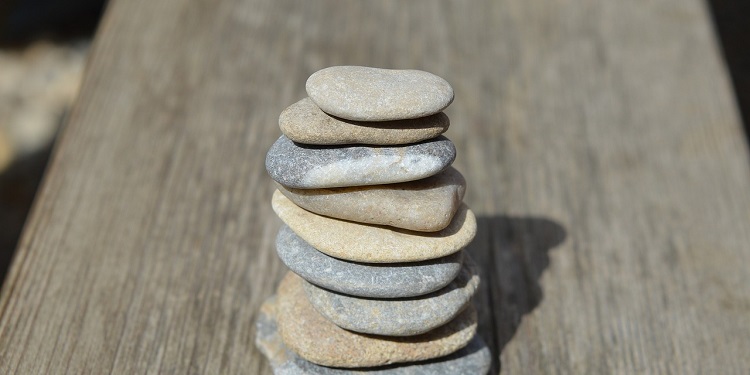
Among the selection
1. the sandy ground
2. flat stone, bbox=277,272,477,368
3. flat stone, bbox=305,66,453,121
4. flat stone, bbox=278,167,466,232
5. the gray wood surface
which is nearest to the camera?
flat stone, bbox=305,66,453,121

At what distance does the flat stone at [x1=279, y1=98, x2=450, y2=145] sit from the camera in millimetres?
1999

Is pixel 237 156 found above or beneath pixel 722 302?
above

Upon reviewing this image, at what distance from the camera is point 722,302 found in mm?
2898

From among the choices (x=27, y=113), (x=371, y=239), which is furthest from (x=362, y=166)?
(x=27, y=113)

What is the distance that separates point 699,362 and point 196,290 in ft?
6.47

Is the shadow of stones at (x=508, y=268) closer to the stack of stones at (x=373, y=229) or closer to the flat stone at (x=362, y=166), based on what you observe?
the stack of stones at (x=373, y=229)

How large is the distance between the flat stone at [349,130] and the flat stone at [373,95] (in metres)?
0.06

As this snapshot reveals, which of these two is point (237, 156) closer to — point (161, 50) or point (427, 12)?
point (161, 50)

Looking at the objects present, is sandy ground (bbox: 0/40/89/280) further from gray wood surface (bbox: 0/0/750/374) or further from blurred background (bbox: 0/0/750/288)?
gray wood surface (bbox: 0/0/750/374)

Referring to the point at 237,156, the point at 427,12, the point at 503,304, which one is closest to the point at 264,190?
the point at 237,156

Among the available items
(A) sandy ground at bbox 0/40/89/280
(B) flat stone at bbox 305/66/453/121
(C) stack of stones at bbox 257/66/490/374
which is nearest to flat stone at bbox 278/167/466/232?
(C) stack of stones at bbox 257/66/490/374

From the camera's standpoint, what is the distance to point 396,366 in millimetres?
2371

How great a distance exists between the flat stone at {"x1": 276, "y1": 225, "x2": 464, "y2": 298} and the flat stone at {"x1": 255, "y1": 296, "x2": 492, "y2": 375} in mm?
350

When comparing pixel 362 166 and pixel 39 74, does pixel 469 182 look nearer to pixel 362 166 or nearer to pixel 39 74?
pixel 362 166
